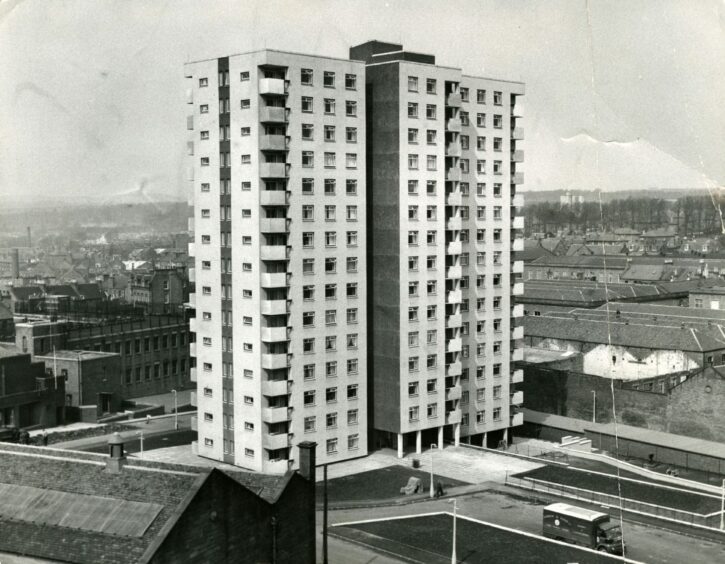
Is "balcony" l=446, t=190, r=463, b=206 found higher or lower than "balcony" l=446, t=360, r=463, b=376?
higher

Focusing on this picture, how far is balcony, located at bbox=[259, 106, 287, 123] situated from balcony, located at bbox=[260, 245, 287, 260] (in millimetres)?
8484

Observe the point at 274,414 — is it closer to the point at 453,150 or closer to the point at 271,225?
the point at 271,225

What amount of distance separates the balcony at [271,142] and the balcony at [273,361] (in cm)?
1402

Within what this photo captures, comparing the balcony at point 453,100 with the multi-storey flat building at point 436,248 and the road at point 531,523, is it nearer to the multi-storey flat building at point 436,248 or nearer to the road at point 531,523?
the multi-storey flat building at point 436,248

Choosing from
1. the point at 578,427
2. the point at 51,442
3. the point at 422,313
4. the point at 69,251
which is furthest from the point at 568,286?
the point at 69,251

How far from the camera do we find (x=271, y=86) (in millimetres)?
61875

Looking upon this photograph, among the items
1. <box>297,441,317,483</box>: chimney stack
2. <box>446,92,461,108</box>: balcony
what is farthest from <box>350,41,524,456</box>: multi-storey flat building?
<box>297,441,317,483</box>: chimney stack

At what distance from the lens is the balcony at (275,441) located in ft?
207

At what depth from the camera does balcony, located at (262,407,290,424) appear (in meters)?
63.0

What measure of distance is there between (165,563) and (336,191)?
38728 mm

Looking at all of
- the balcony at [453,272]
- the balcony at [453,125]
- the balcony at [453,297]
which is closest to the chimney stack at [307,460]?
the balcony at [453,297]

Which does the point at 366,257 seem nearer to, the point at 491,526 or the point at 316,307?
the point at 316,307

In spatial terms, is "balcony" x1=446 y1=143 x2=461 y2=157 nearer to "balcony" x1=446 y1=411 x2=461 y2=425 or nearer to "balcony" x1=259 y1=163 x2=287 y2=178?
"balcony" x1=259 y1=163 x2=287 y2=178

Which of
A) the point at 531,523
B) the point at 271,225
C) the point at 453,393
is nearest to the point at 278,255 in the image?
the point at 271,225
